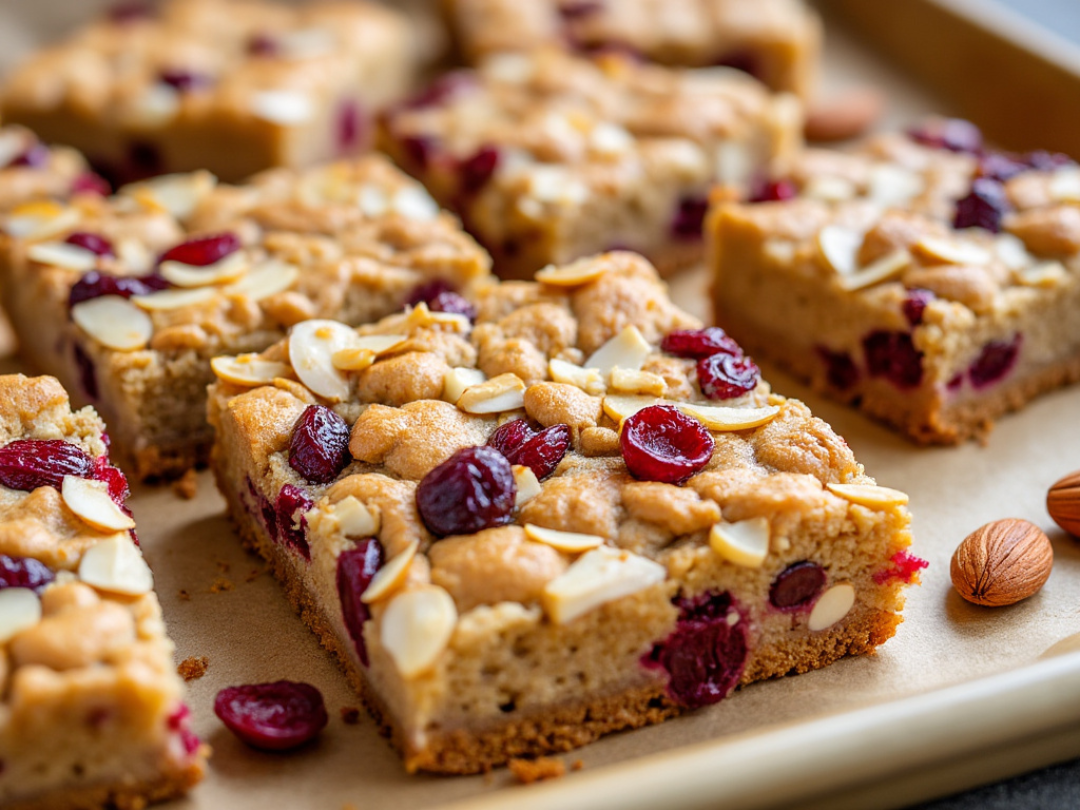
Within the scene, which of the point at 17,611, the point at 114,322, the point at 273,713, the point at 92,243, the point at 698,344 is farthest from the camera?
the point at 92,243

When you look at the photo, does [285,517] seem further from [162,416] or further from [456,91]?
[456,91]

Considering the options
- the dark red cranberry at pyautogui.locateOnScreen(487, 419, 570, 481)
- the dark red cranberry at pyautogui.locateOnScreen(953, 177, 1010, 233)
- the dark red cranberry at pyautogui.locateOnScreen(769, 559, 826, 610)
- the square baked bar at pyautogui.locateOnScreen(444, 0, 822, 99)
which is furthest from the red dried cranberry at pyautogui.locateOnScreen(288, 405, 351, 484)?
the square baked bar at pyautogui.locateOnScreen(444, 0, 822, 99)

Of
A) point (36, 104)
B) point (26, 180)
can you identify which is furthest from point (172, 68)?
point (26, 180)

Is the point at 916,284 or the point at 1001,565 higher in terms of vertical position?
the point at 916,284

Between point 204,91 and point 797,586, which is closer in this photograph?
point 797,586

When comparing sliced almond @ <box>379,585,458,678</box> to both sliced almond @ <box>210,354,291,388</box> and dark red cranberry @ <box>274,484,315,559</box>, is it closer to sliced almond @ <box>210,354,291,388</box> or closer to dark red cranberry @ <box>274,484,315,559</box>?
dark red cranberry @ <box>274,484,315,559</box>

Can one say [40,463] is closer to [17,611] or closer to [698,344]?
[17,611]

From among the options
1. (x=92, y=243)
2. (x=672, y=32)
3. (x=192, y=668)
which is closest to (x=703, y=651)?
(x=192, y=668)

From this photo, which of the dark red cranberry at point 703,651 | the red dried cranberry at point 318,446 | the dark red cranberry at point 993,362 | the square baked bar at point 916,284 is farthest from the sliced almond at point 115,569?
the dark red cranberry at point 993,362
